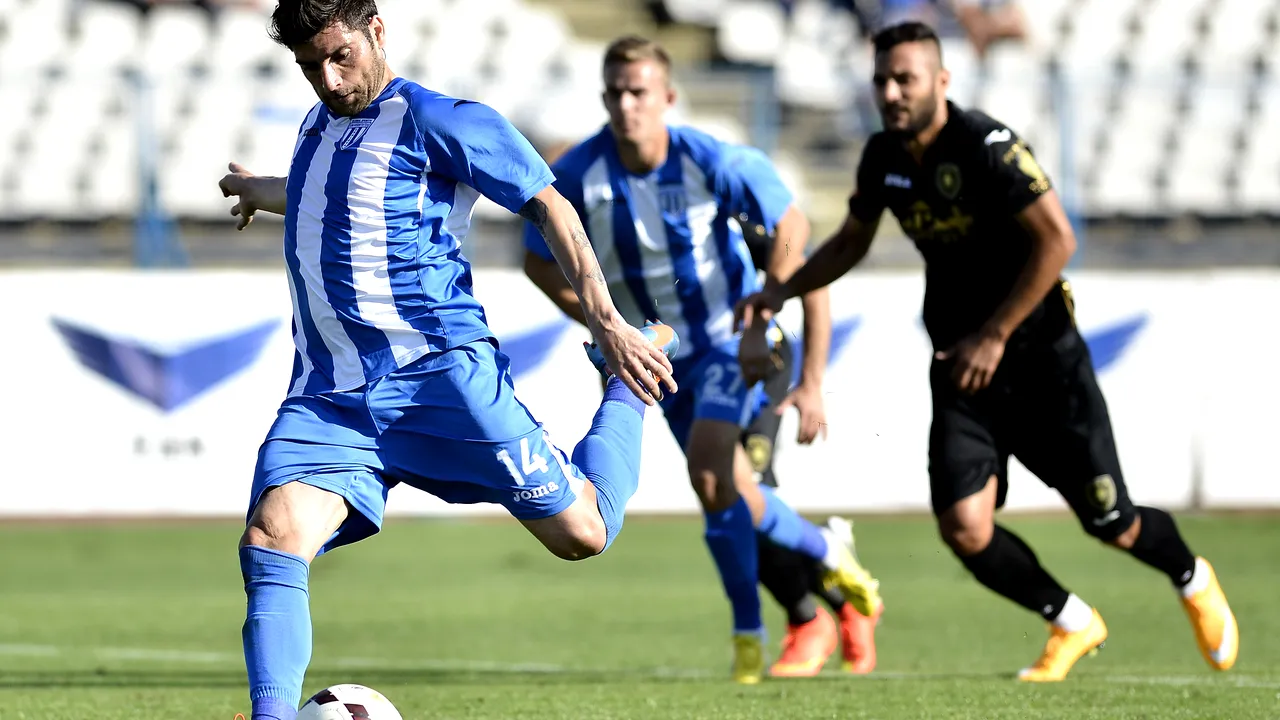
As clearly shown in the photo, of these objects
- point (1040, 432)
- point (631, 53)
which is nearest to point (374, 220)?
point (631, 53)

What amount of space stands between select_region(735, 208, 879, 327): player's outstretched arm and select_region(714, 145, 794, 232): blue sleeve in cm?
34

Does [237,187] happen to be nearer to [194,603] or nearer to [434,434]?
[434,434]

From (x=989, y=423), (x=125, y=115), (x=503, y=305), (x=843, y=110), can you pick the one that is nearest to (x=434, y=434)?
(x=989, y=423)

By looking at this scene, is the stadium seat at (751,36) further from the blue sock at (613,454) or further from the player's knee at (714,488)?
the blue sock at (613,454)

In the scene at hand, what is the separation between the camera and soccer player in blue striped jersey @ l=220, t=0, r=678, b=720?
4.46 m

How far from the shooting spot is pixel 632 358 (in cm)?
443

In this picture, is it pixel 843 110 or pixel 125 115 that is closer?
Answer: pixel 125 115

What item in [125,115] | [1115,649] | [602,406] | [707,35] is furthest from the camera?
[707,35]

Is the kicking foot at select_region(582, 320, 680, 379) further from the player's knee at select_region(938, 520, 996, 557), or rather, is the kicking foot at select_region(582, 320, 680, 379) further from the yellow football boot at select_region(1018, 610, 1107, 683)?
the yellow football boot at select_region(1018, 610, 1107, 683)

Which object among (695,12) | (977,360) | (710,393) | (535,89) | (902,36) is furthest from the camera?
(695,12)

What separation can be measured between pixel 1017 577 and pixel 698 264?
188 centimetres

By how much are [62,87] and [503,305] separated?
17.7 feet

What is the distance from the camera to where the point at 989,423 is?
664cm

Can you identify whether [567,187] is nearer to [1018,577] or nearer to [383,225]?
[1018,577]
